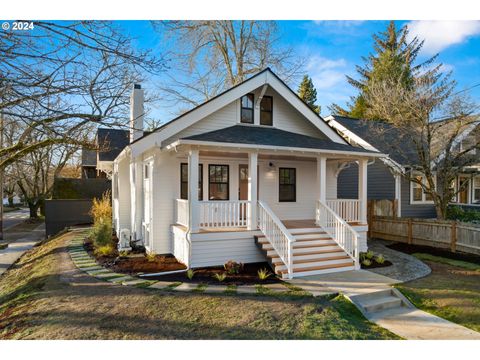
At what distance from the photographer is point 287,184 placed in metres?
10.7

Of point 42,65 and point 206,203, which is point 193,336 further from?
point 42,65

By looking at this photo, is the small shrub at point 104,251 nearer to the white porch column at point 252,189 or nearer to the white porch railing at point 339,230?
the white porch column at point 252,189

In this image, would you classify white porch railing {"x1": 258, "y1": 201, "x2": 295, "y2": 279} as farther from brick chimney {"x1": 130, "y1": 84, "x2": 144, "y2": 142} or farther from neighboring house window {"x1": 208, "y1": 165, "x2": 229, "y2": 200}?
brick chimney {"x1": 130, "y1": 84, "x2": 144, "y2": 142}

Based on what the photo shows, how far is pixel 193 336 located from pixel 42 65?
504cm

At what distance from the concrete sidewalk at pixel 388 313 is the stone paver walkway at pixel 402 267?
402 mm

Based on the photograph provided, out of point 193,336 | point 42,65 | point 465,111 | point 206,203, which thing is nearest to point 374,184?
point 465,111

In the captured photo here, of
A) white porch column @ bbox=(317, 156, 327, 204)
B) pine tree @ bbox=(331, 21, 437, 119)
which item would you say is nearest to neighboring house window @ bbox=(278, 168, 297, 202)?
white porch column @ bbox=(317, 156, 327, 204)

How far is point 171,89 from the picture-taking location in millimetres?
19859

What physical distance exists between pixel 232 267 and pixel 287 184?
14.3 ft

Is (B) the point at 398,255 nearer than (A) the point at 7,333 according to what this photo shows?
No

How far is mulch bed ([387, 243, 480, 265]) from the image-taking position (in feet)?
29.3

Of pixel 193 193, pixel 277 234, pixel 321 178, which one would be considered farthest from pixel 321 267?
pixel 193 193

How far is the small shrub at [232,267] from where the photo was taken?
725 cm

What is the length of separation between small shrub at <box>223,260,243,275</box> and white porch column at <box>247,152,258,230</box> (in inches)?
43.6
